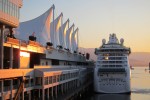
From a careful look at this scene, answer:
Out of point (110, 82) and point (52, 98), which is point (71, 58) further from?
point (52, 98)

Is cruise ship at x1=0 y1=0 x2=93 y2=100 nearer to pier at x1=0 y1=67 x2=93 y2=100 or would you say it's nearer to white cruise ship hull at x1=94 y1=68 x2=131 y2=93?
pier at x1=0 y1=67 x2=93 y2=100

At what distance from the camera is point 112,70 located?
245 ft

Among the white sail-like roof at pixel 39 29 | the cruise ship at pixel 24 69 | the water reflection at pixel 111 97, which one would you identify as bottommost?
the water reflection at pixel 111 97

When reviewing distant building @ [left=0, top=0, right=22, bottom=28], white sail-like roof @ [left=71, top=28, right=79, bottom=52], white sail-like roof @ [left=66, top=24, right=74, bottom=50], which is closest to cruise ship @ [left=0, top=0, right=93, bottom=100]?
distant building @ [left=0, top=0, right=22, bottom=28]

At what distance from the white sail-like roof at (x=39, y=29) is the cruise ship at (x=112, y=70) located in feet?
45.2

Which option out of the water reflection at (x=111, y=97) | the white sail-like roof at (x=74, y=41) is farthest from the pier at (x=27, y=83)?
the white sail-like roof at (x=74, y=41)

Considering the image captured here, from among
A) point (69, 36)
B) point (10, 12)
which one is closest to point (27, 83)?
point (10, 12)

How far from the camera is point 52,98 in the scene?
46.2m

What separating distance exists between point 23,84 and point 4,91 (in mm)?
3603

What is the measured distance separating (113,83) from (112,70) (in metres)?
3.46

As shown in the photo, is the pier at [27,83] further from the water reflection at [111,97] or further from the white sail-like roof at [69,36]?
the white sail-like roof at [69,36]

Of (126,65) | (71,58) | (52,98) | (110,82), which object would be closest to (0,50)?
(52,98)

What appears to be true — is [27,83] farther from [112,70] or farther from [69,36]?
[69,36]

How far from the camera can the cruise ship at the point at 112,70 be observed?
2859 inches
